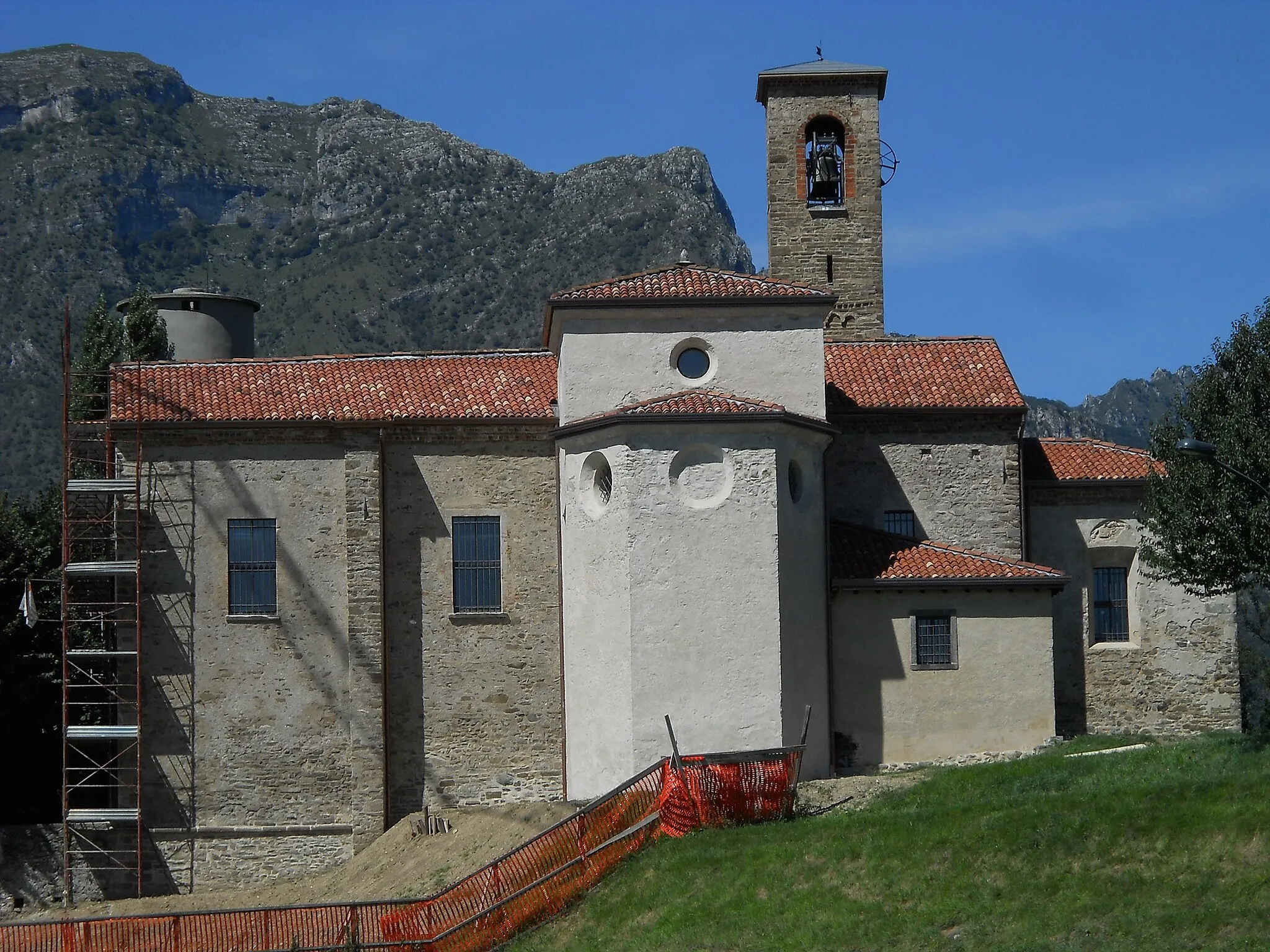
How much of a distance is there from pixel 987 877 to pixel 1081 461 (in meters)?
16.4

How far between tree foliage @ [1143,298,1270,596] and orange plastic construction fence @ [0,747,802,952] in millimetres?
7897

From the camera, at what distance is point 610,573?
29875 mm

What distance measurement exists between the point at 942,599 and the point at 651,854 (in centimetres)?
929

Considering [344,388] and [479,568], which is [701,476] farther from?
[344,388]

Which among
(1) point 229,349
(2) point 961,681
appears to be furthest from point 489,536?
(1) point 229,349

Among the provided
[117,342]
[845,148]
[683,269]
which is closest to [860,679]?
[683,269]

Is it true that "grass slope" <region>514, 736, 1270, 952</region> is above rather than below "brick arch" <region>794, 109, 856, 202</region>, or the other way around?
below

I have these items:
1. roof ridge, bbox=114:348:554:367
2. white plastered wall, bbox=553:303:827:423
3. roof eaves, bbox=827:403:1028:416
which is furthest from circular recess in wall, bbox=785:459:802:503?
roof ridge, bbox=114:348:554:367

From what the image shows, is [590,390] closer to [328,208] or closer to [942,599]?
[942,599]

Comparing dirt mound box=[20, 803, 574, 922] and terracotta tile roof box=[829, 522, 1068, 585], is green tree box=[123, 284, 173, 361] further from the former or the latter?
terracotta tile roof box=[829, 522, 1068, 585]

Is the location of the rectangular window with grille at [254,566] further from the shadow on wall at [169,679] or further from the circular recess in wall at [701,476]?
the circular recess in wall at [701,476]

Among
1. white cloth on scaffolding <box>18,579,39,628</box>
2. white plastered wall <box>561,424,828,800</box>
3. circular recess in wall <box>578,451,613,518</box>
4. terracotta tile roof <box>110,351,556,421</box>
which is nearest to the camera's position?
white plastered wall <box>561,424,828,800</box>

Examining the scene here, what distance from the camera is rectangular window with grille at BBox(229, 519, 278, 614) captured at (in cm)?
3303

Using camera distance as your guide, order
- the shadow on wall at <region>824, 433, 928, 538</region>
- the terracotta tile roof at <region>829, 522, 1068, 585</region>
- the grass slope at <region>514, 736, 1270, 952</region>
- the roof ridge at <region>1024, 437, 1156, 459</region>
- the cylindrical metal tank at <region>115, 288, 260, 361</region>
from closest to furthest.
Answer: the grass slope at <region>514, 736, 1270, 952</region>, the terracotta tile roof at <region>829, 522, 1068, 585</region>, the shadow on wall at <region>824, 433, 928, 538</region>, the roof ridge at <region>1024, 437, 1156, 459</region>, the cylindrical metal tank at <region>115, 288, 260, 361</region>
